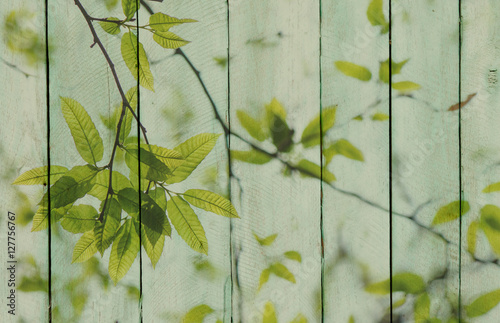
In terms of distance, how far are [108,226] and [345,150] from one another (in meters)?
0.40

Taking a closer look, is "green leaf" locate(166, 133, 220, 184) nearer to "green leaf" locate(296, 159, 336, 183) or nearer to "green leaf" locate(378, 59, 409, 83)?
"green leaf" locate(296, 159, 336, 183)

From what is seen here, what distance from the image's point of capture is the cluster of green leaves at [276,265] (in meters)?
0.67

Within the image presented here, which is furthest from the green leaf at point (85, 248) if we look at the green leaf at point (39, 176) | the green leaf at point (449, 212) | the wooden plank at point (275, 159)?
the green leaf at point (449, 212)

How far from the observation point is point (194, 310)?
0.67 m

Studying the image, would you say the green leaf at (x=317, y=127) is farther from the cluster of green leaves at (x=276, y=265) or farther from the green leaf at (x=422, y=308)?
the green leaf at (x=422, y=308)

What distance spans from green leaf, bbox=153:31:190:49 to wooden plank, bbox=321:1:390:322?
227mm

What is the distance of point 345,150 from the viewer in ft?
2.20

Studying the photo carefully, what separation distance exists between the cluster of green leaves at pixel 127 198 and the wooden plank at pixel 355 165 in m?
0.18

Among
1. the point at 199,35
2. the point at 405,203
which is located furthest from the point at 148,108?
the point at 405,203

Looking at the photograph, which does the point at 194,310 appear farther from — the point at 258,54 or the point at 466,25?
the point at 466,25

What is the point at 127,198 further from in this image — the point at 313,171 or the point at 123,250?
the point at 313,171

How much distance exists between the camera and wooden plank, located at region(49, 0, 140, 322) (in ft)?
2.16

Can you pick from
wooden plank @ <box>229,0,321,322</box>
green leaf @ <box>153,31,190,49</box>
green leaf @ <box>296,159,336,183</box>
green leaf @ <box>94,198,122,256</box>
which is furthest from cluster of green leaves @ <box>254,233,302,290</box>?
green leaf @ <box>153,31,190,49</box>

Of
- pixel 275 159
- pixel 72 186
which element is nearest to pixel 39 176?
pixel 72 186
